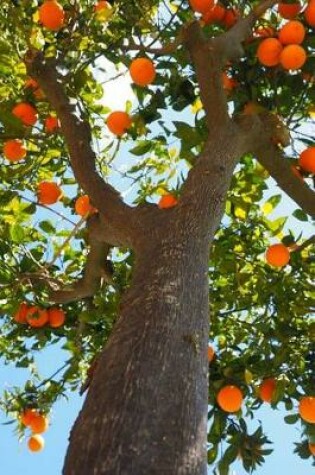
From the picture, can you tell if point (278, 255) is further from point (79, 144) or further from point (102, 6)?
point (102, 6)

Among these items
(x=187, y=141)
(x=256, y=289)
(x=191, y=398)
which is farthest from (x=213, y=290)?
(x=191, y=398)

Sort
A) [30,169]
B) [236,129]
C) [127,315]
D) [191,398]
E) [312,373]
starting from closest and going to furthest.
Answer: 1. [191,398]
2. [127,315]
3. [236,129]
4. [312,373]
5. [30,169]

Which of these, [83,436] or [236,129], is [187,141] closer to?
[236,129]

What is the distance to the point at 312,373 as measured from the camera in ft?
11.2

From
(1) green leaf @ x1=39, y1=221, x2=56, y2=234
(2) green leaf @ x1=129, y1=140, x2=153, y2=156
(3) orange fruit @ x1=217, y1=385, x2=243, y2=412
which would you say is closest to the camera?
(3) orange fruit @ x1=217, y1=385, x2=243, y2=412

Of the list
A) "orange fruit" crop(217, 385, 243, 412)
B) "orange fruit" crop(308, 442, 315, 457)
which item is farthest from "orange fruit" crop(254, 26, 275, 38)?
"orange fruit" crop(308, 442, 315, 457)

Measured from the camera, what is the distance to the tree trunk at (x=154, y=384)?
1249 mm

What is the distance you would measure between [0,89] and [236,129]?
6.01ft

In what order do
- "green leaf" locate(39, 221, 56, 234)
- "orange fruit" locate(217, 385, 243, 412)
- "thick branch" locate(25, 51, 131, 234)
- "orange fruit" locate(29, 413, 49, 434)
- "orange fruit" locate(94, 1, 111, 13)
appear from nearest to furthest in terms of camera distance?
1. "thick branch" locate(25, 51, 131, 234)
2. "orange fruit" locate(217, 385, 243, 412)
3. "orange fruit" locate(94, 1, 111, 13)
4. "orange fruit" locate(29, 413, 49, 434)
5. "green leaf" locate(39, 221, 56, 234)

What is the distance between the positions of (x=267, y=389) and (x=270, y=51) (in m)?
1.71

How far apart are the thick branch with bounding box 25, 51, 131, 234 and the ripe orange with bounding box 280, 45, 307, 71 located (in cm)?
97

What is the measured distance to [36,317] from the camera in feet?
12.5

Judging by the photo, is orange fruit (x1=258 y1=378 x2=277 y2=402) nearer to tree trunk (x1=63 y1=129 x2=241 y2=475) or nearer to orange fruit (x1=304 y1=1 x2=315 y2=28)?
tree trunk (x1=63 y1=129 x2=241 y2=475)

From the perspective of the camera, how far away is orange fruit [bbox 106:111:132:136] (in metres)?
3.49
